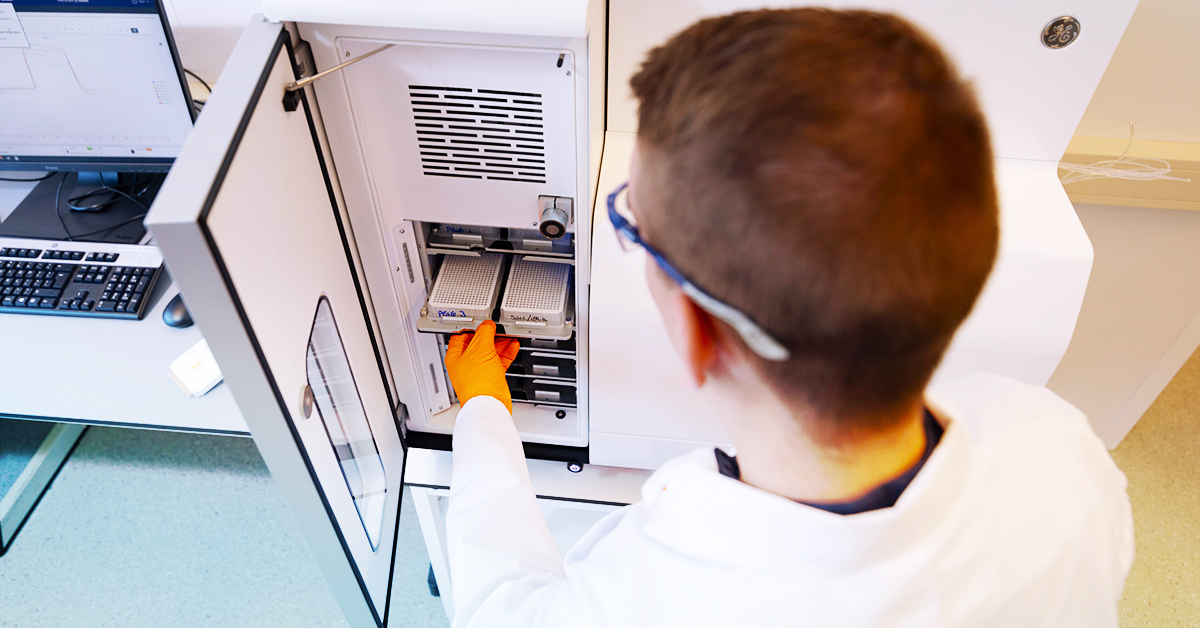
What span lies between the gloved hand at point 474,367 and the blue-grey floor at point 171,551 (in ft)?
2.79

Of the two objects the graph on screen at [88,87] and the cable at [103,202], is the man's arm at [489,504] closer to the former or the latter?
the graph on screen at [88,87]

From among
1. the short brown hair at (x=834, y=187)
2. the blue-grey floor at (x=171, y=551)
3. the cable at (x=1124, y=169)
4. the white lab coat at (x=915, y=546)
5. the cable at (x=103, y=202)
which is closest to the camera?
the short brown hair at (x=834, y=187)

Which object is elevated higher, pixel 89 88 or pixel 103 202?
pixel 89 88

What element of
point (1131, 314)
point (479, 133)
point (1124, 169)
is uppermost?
point (479, 133)

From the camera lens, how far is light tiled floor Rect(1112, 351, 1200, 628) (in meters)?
1.72

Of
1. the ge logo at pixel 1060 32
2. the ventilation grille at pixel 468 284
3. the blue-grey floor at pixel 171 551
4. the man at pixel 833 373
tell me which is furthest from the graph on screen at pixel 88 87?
the ge logo at pixel 1060 32

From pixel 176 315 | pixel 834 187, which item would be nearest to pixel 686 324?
pixel 834 187

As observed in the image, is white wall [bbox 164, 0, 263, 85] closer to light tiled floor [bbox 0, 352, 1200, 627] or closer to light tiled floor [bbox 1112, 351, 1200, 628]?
light tiled floor [bbox 0, 352, 1200, 627]

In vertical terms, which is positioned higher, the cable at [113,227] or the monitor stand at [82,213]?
the monitor stand at [82,213]

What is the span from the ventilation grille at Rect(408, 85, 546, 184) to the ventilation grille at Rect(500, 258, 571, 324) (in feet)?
0.75

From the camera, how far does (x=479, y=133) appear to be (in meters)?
0.90

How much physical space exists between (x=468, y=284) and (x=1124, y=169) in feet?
4.20

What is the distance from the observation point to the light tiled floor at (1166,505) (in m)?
1.72

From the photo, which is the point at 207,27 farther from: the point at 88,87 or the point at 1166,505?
the point at 1166,505
